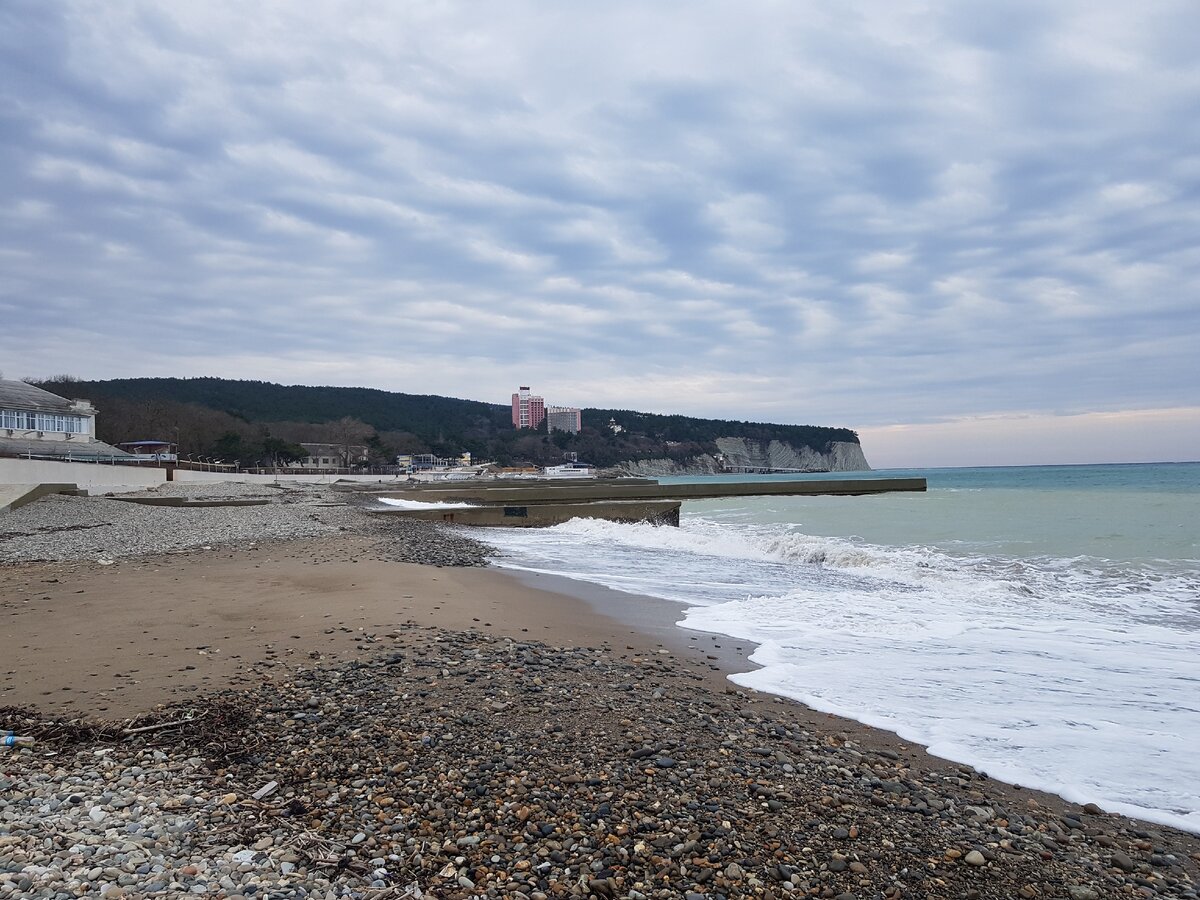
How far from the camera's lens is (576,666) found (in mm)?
5648

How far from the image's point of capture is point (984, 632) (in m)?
7.55

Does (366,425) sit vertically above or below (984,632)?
above

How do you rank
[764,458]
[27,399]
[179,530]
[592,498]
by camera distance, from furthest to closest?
[764,458] → [27,399] → [592,498] → [179,530]

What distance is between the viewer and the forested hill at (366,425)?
234 ft

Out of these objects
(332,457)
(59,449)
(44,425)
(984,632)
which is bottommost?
(332,457)

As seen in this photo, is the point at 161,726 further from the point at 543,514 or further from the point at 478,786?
the point at 543,514

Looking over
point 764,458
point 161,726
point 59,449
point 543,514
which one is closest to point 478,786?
point 161,726

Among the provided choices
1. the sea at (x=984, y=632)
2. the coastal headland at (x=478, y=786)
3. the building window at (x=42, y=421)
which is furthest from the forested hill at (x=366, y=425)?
the coastal headland at (x=478, y=786)

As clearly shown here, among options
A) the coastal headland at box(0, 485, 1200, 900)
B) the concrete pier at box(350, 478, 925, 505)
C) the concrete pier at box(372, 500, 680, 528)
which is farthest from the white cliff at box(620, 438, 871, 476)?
the coastal headland at box(0, 485, 1200, 900)

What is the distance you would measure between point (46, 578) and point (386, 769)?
916 cm

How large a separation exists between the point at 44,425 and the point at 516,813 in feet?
159

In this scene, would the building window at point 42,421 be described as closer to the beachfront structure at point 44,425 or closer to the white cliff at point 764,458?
the beachfront structure at point 44,425

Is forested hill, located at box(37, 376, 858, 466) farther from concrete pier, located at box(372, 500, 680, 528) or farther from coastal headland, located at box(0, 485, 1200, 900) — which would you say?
coastal headland, located at box(0, 485, 1200, 900)

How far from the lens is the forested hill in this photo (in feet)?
234
